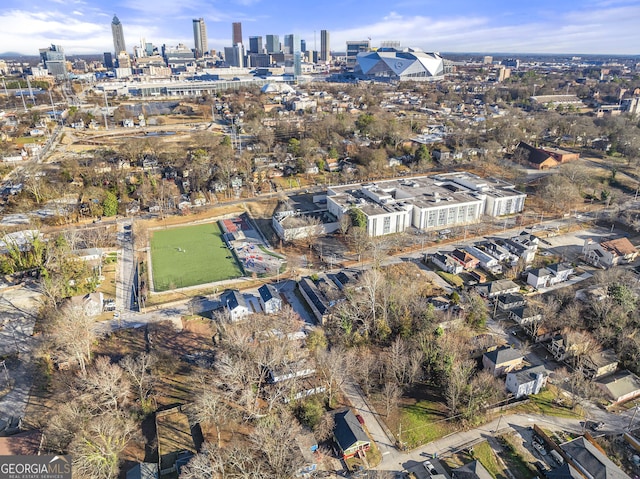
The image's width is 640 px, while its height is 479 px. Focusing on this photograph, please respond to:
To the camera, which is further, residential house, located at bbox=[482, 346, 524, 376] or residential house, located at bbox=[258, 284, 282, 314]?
residential house, located at bbox=[258, 284, 282, 314]

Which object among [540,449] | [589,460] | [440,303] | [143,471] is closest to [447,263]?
[440,303]

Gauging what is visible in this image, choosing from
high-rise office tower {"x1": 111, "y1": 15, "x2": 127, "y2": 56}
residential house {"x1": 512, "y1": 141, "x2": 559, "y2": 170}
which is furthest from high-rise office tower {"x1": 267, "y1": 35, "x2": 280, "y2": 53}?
residential house {"x1": 512, "y1": 141, "x2": 559, "y2": 170}

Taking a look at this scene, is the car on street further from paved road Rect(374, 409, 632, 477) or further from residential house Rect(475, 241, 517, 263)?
residential house Rect(475, 241, 517, 263)

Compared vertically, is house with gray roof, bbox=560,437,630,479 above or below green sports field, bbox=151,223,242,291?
below

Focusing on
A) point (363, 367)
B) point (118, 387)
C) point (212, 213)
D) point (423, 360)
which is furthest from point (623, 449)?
point (212, 213)

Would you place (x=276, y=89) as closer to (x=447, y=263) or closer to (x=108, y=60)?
(x=447, y=263)

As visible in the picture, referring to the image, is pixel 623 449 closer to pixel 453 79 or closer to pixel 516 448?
pixel 516 448
